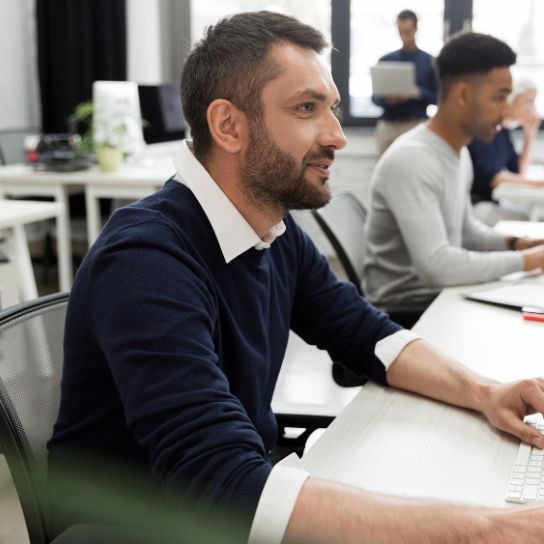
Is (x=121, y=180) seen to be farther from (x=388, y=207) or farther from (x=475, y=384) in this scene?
(x=475, y=384)

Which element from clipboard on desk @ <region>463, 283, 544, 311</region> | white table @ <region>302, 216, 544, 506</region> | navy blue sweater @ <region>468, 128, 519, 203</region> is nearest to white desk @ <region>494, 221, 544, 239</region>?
clipboard on desk @ <region>463, 283, 544, 311</region>

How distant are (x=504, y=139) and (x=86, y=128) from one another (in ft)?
8.99

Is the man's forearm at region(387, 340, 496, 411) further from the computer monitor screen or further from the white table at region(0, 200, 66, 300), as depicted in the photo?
the computer monitor screen

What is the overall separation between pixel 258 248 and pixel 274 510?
0.49 m

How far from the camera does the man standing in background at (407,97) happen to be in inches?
204

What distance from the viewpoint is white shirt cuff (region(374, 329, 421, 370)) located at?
4.48 ft

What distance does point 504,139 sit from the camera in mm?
4348

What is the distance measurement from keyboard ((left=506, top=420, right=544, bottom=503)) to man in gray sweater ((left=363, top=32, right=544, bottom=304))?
108 centimetres

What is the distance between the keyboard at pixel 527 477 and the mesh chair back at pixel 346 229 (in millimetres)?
964

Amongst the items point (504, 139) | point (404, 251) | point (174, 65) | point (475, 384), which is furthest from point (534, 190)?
point (174, 65)

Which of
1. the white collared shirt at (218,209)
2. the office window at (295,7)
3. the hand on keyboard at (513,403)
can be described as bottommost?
the hand on keyboard at (513,403)

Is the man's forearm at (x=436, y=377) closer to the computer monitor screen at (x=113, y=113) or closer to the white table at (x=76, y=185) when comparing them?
the white table at (x=76, y=185)

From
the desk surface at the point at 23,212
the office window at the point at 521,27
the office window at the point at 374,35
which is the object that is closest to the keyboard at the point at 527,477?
the desk surface at the point at 23,212

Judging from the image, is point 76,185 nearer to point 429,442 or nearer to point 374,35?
point 374,35
